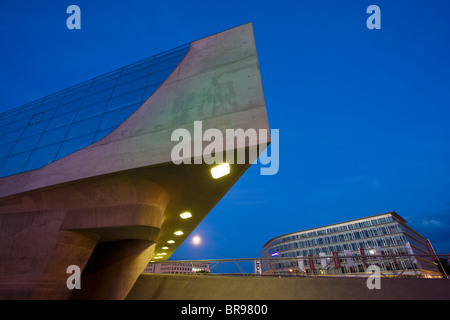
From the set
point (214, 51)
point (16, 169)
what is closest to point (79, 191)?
point (16, 169)

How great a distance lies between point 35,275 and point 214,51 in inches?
452

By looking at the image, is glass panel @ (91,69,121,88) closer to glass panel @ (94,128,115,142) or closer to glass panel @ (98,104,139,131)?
glass panel @ (98,104,139,131)

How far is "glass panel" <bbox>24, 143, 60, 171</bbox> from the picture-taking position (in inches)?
382

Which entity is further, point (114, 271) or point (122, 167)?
point (114, 271)

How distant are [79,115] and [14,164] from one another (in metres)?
3.94

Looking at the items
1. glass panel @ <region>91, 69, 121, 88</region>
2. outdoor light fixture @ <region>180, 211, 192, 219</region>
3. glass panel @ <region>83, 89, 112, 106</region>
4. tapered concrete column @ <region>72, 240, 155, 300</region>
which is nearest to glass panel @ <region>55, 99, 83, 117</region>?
glass panel @ <region>83, 89, 112, 106</region>

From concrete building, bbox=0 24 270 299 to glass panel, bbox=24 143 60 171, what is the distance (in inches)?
2.3

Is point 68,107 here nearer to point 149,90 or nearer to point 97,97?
point 97,97

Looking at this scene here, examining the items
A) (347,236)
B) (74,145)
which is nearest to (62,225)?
(74,145)

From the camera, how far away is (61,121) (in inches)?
459

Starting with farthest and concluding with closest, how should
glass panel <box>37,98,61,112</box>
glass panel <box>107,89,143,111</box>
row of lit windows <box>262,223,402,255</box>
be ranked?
row of lit windows <box>262,223,402,255</box>
glass panel <box>37,98,61,112</box>
glass panel <box>107,89,143,111</box>
